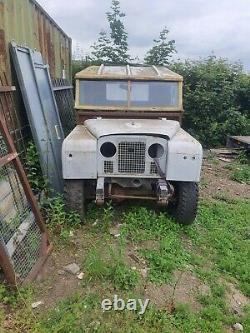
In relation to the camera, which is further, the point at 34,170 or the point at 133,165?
the point at 34,170

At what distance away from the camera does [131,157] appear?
14.3 feet

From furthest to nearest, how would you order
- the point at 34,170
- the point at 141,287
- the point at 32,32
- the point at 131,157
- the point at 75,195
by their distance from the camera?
the point at 32,32, the point at 34,170, the point at 75,195, the point at 131,157, the point at 141,287

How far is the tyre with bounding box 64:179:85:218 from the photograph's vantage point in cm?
446

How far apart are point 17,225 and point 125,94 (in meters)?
2.77

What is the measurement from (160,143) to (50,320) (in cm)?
230

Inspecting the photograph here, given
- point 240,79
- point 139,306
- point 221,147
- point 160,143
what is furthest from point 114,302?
point 240,79

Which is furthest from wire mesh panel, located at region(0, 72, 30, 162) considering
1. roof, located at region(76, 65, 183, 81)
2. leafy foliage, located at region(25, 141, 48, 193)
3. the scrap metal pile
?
roof, located at region(76, 65, 183, 81)

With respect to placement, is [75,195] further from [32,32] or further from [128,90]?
[32,32]

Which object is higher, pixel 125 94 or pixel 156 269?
pixel 125 94

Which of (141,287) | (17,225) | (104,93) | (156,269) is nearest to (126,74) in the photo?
(104,93)

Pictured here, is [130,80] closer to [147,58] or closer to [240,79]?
[240,79]

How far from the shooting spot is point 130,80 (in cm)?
558

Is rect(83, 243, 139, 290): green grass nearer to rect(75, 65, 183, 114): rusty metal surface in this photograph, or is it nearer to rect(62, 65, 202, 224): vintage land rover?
rect(62, 65, 202, 224): vintage land rover

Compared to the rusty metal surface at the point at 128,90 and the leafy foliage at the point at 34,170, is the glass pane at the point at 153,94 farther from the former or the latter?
the leafy foliage at the point at 34,170
